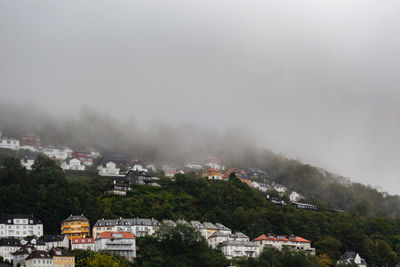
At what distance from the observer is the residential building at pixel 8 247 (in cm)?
6901

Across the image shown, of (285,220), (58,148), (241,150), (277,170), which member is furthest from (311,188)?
(58,148)

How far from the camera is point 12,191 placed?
81375 millimetres

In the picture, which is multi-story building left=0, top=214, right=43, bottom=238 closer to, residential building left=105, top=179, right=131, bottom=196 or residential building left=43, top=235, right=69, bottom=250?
residential building left=43, top=235, right=69, bottom=250

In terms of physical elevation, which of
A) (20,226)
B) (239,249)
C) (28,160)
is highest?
(28,160)

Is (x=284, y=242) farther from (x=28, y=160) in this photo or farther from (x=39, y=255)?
(x=28, y=160)

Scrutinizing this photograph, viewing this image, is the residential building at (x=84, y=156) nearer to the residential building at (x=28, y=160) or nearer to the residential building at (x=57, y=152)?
the residential building at (x=57, y=152)

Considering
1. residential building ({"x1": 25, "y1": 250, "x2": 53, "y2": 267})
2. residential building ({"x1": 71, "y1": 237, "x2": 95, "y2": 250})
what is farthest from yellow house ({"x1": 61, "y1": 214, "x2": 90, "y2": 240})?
residential building ({"x1": 25, "y1": 250, "x2": 53, "y2": 267})

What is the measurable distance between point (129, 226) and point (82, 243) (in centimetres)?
741

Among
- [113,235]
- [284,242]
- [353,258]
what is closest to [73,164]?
[113,235]

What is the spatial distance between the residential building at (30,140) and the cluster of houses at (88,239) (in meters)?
43.8

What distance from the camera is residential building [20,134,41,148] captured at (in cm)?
11881

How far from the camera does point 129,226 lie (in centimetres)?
7981

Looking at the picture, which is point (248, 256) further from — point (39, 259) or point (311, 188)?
point (311, 188)

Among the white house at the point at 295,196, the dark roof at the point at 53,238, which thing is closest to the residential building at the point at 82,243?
the dark roof at the point at 53,238
